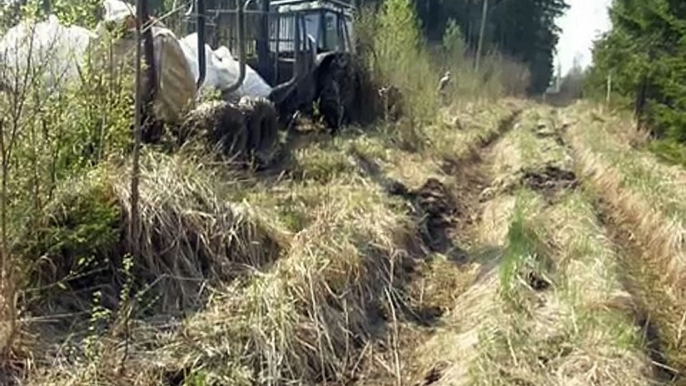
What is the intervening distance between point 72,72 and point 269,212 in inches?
69.3

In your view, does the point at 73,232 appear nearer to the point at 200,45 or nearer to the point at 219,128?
the point at 219,128

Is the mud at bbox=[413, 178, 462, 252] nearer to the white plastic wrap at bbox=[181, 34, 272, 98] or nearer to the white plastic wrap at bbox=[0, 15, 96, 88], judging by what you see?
the white plastic wrap at bbox=[181, 34, 272, 98]

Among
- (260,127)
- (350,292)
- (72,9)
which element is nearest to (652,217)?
(350,292)

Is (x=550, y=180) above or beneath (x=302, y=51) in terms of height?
beneath

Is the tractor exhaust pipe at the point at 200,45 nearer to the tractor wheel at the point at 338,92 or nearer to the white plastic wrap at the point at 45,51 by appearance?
the white plastic wrap at the point at 45,51

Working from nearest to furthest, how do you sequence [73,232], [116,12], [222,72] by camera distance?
1. [73,232]
2. [116,12]
3. [222,72]

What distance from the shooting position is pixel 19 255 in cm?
377

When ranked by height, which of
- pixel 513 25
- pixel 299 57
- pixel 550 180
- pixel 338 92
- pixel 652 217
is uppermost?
pixel 513 25

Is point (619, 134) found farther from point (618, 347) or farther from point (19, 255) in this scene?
point (19, 255)

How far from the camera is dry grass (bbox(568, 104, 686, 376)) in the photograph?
212 inches

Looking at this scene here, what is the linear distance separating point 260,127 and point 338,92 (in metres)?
3.32

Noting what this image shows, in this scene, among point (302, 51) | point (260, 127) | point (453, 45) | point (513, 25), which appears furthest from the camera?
point (513, 25)

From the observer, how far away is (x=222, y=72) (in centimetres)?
861

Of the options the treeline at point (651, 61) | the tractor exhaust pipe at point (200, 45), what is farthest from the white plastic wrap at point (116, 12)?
the treeline at point (651, 61)
